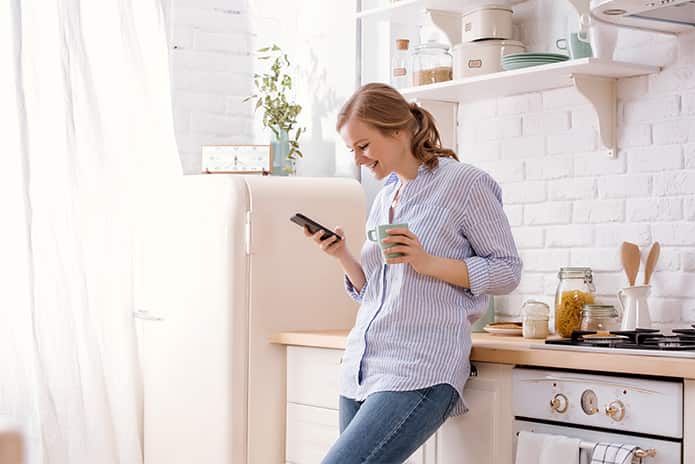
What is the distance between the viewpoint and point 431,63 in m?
3.88

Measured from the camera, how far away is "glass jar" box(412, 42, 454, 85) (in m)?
3.84

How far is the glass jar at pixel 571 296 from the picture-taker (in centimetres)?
331

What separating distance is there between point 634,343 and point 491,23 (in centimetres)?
138

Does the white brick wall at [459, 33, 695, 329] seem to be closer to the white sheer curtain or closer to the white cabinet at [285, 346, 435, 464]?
the white cabinet at [285, 346, 435, 464]

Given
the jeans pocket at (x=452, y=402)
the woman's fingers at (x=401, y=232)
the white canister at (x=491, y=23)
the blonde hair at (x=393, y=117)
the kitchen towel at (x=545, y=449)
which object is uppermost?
Result: the white canister at (x=491, y=23)

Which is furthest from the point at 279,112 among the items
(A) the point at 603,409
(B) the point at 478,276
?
(A) the point at 603,409

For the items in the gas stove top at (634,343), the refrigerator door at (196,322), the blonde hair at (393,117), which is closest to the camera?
the gas stove top at (634,343)

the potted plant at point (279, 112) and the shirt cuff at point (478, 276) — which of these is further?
the potted plant at point (279, 112)

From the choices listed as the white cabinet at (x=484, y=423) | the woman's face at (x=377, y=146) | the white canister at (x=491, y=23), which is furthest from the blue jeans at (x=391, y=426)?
the white canister at (x=491, y=23)

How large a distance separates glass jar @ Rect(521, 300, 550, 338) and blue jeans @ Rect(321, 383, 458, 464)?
645 mm

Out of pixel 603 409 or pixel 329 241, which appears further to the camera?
pixel 329 241

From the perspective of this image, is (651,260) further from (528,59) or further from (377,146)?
(377,146)

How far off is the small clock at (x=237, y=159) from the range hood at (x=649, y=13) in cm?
161

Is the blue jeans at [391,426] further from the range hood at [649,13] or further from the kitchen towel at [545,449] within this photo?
the range hood at [649,13]
